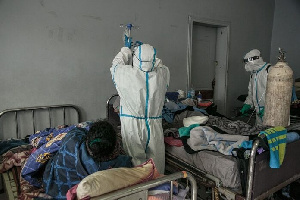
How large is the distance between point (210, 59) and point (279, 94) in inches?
118

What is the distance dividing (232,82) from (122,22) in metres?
3.25

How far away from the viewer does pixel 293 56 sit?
5742 mm

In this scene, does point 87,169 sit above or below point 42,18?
below

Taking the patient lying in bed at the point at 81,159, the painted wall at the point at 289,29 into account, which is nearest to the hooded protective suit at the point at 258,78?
the patient lying in bed at the point at 81,159

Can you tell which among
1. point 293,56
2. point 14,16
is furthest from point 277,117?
point 293,56

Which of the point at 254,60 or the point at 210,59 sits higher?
the point at 210,59

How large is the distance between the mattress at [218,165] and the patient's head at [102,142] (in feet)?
2.91

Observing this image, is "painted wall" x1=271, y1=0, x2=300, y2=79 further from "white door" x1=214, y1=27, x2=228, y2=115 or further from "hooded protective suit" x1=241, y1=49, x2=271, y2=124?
"hooded protective suit" x1=241, y1=49, x2=271, y2=124

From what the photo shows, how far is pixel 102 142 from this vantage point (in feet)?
4.65

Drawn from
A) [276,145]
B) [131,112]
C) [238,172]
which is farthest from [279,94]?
[131,112]

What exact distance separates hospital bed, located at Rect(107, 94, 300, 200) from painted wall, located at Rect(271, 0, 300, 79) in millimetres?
4585

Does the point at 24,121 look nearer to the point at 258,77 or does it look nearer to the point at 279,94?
the point at 279,94

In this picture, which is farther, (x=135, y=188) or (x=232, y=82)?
(x=232, y=82)

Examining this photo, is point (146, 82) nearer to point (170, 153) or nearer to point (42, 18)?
point (170, 153)
